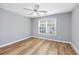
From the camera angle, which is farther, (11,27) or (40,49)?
(11,27)

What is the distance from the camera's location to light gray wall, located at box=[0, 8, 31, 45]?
9.25ft

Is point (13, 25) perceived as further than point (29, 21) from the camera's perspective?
Yes

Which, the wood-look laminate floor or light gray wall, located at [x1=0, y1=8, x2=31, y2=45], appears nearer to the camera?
the wood-look laminate floor

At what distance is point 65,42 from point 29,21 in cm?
157

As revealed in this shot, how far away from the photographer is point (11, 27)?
10.6 feet

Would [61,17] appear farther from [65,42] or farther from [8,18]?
[8,18]

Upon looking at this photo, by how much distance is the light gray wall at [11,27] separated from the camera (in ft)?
9.25

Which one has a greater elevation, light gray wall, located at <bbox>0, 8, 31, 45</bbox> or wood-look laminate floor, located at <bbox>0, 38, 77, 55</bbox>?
light gray wall, located at <bbox>0, 8, 31, 45</bbox>

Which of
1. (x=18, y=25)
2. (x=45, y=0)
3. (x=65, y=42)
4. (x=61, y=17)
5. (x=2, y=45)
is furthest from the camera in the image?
(x=18, y=25)

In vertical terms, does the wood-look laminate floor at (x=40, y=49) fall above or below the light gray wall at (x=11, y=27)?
below

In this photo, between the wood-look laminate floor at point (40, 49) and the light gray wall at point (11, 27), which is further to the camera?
the light gray wall at point (11, 27)

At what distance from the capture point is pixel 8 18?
10.0 ft

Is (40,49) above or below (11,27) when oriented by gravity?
below
